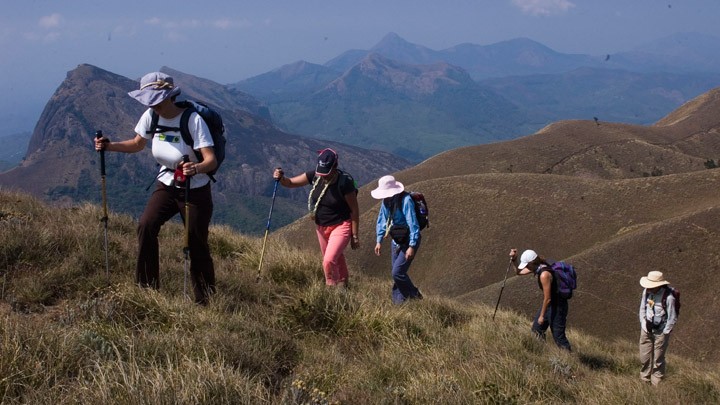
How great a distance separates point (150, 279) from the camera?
6.05m

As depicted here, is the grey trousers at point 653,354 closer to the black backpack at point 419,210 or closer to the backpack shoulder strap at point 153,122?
the black backpack at point 419,210

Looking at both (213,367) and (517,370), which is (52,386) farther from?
(517,370)

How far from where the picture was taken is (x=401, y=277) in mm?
8414

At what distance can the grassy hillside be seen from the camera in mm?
3643

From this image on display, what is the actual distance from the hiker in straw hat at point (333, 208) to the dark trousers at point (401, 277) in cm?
100

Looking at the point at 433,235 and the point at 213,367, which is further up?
the point at 213,367

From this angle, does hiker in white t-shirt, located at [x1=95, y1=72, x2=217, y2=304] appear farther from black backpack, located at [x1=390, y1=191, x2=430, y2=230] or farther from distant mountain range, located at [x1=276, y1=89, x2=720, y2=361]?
distant mountain range, located at [x1=276, y1=89, x2=720, y2=361]

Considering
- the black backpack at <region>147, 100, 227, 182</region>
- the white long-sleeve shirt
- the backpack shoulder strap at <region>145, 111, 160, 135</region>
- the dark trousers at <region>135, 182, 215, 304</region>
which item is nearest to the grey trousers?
the white long-sleeve shirt

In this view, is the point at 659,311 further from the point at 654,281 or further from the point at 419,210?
the point at 419,210

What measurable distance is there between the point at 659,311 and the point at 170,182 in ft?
23.0

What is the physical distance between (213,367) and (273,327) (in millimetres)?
1810

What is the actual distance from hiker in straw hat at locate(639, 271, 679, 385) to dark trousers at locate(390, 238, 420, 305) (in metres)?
3.36

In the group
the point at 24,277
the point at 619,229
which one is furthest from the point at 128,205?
the point at 24,277

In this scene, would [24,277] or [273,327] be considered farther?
[24,277]
